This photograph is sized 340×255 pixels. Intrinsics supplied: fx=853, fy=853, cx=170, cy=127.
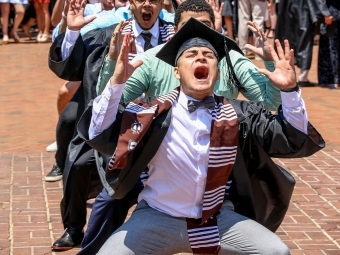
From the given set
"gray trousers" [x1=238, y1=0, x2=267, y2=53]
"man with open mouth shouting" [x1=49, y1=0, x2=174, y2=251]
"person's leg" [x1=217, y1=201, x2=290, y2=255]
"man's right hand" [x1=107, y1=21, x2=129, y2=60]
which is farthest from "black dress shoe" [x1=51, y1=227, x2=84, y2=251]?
"gray trousers" [x1=238, y1=0, x2=267, y2=53]

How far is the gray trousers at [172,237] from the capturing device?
3.95 m

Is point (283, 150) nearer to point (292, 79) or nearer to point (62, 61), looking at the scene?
point (292, 79)

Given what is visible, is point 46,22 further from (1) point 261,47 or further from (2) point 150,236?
(2) point 150,236

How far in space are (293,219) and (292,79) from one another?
8.95ft

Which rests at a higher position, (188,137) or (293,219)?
(188,137)

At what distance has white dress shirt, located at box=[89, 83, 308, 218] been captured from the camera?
13.3 feet

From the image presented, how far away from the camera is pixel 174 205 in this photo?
4082 millimetres

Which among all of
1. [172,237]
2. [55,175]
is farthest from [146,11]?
[55,175]

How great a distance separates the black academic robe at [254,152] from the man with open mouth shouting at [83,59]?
3.97ft

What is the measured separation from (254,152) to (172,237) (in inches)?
24.9

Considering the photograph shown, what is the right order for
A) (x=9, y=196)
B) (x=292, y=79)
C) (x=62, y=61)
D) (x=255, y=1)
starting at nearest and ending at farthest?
(x=292, y=79), (x=62, y=61), (x=9, y=196), (x=255, y=1)

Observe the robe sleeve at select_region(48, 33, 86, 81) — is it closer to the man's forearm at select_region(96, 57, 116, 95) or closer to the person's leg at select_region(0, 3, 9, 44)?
the man's forearm at select_region(96, 57, 116, 95)

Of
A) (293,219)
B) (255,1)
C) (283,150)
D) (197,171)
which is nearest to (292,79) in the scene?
A: (283,150)

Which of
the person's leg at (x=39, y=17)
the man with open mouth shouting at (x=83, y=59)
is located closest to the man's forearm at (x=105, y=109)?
the man with open mouth shouting at (x=83, y=59)
